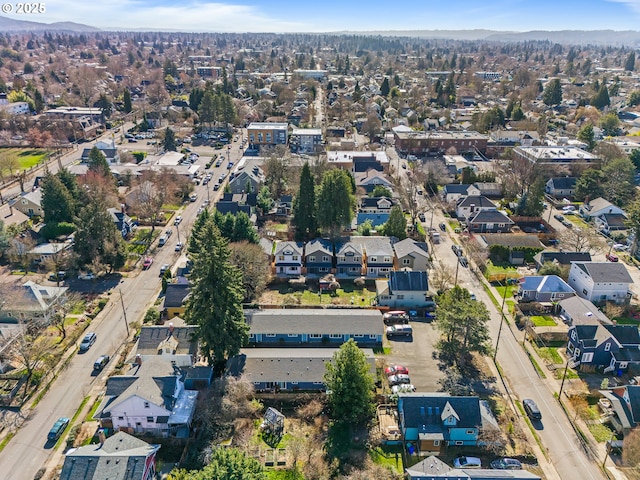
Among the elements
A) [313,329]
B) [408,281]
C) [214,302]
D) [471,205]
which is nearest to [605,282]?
[408,281]

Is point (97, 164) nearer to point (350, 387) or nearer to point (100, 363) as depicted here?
point (100, 363)

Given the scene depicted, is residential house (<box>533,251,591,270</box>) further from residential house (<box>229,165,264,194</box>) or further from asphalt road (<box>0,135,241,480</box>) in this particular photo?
asphalt road (<box>0,135,241,480</box>)

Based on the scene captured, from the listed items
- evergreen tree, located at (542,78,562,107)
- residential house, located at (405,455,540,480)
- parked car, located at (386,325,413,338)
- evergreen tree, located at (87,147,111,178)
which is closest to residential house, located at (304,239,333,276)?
parked car, located at (386,325,413,338)

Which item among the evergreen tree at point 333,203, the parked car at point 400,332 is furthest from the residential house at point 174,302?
the parked car at point 400,332

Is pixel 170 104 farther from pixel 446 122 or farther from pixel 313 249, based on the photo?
pixel 313 249

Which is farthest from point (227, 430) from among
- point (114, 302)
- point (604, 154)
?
point (604, 154)
